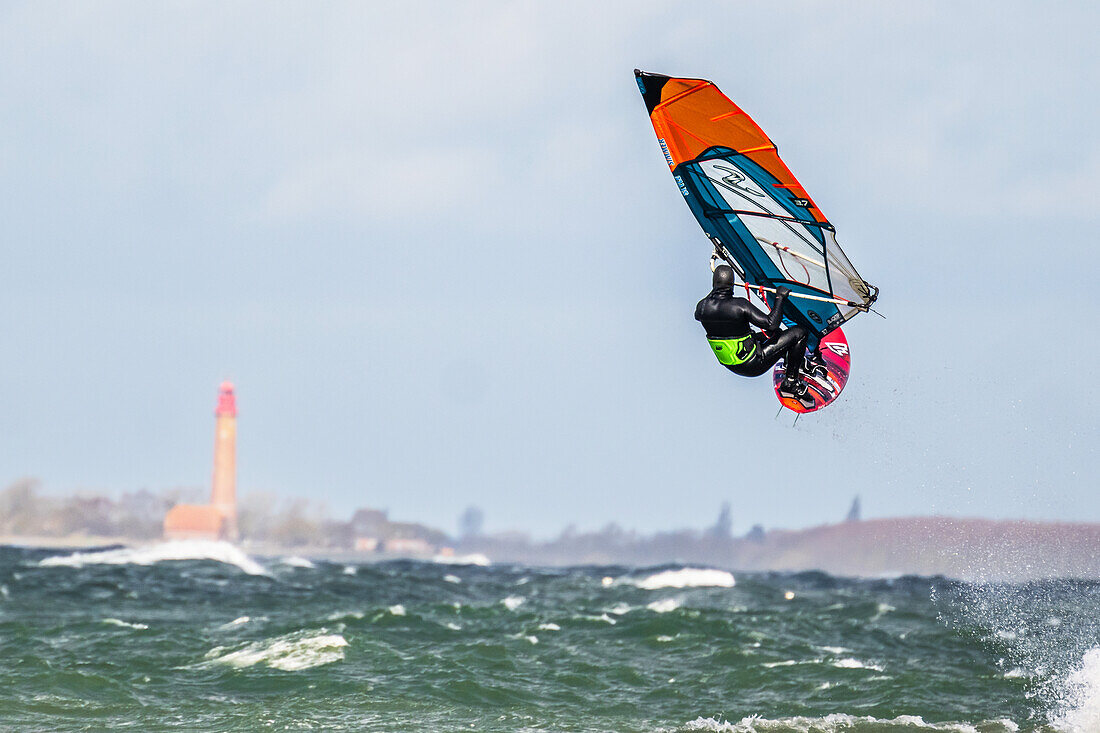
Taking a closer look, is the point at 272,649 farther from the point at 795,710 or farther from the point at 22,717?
the point at 795,710

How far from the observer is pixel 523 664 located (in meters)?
16.0

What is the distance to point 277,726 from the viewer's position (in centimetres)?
1188

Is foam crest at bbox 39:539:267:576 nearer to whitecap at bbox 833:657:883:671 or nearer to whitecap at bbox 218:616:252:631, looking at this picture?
whitecap at bbox 218:616:252:631

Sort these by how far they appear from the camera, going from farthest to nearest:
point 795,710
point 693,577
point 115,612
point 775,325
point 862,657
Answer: point 693,577 → point 115,612 → point 862,657 → point 795,710 → point 775,325

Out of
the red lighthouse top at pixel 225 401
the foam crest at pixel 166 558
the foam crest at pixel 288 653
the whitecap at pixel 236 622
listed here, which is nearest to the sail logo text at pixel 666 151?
the foam crest at pixel 288 653

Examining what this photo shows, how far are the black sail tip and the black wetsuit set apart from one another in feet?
5.12

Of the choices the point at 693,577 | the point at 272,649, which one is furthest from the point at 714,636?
the point at 693,577

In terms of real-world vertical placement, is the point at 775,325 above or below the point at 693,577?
above

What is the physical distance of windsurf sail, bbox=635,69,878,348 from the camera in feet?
28.1

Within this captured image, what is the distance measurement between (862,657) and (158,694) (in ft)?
34.6

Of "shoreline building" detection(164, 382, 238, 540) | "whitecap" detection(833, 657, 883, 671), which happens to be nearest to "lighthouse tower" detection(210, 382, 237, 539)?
"shoreline building" detection(164, 382, 238, 540)

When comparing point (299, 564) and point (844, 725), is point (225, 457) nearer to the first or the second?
point (299, 564)

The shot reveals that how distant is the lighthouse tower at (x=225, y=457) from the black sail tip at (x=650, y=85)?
217 ft

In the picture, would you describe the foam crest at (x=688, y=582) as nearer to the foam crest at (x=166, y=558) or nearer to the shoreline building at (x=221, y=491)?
the foam crest at (x=166, y=558)
